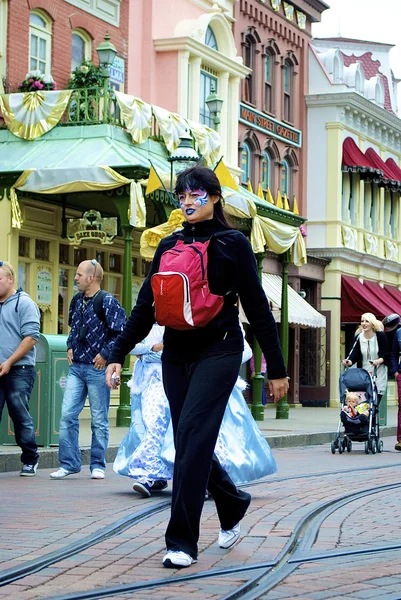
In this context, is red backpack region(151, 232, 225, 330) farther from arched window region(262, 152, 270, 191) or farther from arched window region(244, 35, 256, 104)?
arched window region(262, 152, 270, 191)

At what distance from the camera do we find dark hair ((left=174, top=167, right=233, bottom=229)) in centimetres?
616

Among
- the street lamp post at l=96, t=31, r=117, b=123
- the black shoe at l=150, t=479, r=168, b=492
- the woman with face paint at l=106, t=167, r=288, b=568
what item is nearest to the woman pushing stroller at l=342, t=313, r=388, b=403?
the street lamp post at l=96, t=31, r=117, b=123

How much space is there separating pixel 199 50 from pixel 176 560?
784 inches

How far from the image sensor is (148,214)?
71.7ft

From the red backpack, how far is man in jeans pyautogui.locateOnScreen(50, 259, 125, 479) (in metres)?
4.57

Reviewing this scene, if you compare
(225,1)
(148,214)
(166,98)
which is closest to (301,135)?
(225,1)

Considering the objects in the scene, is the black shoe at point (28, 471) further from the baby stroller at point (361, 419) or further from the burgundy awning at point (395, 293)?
the burgundy awning at point (395, 293)

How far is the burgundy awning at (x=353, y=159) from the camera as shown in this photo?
1332 inches

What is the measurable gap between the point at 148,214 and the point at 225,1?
330 inches

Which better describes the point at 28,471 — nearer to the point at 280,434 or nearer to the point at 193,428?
the point at 193,428

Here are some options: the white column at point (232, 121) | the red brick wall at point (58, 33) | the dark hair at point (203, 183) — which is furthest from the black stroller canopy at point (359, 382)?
the white column at point (232, 121)

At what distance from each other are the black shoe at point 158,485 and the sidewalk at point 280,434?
2.85 metres

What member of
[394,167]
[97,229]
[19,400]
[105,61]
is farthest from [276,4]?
[19,400]

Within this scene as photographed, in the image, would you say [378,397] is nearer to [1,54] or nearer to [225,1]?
[1,54]
